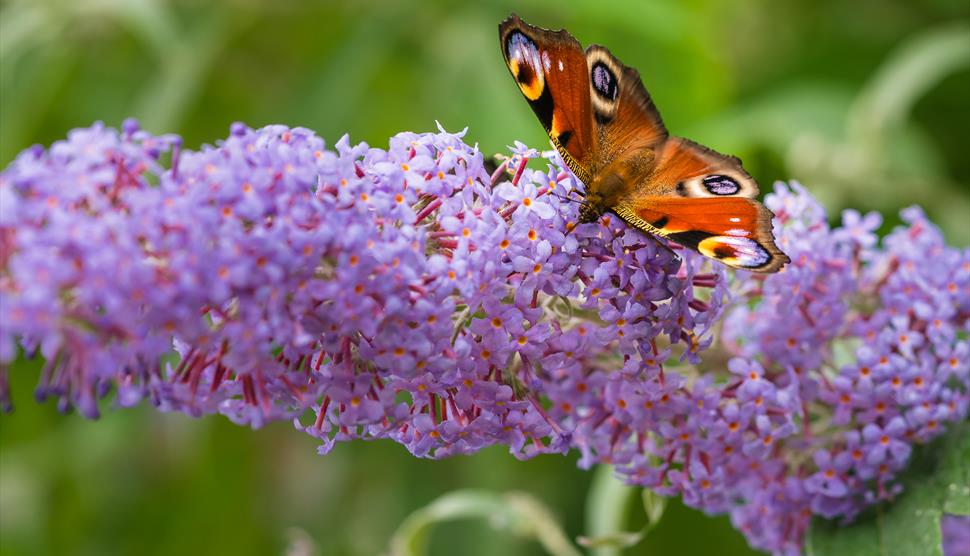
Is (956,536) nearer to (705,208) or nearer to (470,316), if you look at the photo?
(705,208)

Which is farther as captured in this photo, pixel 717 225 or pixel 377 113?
pixel 377 113

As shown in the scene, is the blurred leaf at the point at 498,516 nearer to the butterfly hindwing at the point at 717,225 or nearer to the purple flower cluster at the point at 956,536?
the purple flower cluster at the point at 956,536

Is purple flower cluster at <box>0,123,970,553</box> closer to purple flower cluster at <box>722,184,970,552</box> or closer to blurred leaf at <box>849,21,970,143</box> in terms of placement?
purple flower cluster at <box>722,184,970,552</box>

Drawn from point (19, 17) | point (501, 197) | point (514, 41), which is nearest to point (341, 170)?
point (501, 197)

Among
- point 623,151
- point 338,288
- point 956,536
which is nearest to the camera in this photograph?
point 338,288

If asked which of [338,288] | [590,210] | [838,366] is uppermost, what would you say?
[590,210]

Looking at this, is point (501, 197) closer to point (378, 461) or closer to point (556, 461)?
point (556, 461)

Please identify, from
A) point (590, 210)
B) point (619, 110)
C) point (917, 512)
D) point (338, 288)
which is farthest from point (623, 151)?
point (917, 512)
